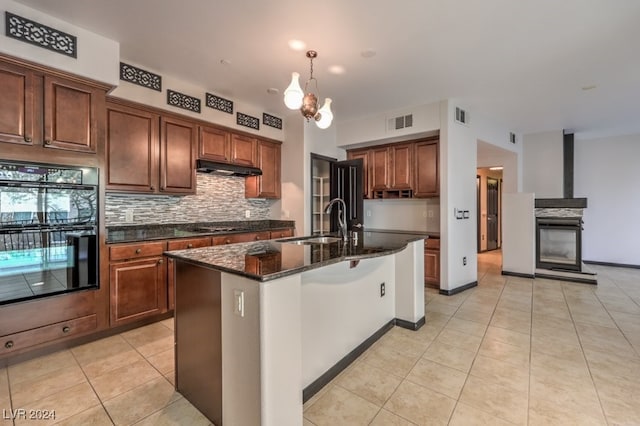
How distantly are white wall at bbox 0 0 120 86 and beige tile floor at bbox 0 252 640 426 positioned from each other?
2419 millimetres

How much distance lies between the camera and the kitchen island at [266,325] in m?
1.37

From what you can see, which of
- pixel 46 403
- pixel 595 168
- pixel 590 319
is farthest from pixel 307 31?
pixel 595 168

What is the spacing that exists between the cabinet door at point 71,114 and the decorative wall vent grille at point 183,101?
84 cm

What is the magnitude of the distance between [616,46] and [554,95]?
1.30 metres

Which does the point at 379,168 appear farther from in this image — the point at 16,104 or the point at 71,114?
the point at 16,104

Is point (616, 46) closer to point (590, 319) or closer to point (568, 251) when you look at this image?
point (590, 319)

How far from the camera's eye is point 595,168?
6301mm

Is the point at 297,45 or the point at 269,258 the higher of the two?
the point at 297,45

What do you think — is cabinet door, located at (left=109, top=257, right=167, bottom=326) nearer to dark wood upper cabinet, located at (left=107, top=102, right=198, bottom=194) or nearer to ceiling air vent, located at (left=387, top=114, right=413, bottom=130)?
dark wood upper cabinet, located at (left=107, top=102, right=198, bottom=194)

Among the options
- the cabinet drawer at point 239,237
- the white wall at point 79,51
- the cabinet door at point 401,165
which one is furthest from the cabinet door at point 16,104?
the cabinet door at point 401,165

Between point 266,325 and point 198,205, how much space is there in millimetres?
3234

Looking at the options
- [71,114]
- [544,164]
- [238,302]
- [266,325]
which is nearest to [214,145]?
[71,114]

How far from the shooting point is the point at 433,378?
2158mm

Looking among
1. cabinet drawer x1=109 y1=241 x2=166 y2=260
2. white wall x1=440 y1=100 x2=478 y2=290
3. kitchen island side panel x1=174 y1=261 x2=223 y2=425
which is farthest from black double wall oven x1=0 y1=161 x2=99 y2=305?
white wall x1=440 y1=100 x2=478 y2=290
